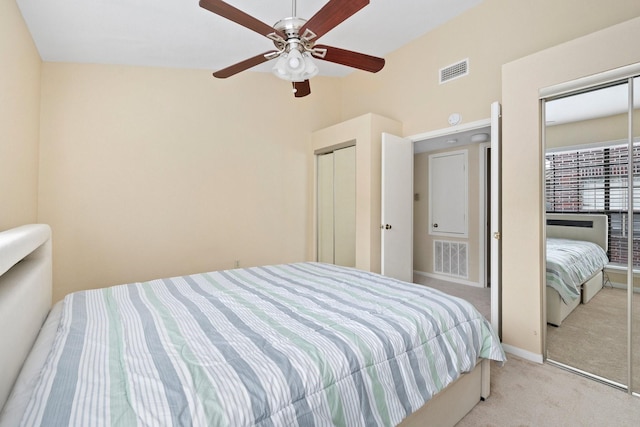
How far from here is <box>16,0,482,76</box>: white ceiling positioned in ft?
7.52

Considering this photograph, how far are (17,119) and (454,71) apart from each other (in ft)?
12.9

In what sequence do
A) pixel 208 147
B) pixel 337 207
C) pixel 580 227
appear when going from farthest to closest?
pixel 337 207, pixel 208 147, pixel 580 227

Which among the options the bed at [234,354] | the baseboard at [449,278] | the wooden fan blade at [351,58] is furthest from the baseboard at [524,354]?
the wooden fan blade at [351,58]

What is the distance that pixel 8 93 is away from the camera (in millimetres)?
2053

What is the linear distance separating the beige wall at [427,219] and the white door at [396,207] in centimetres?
147

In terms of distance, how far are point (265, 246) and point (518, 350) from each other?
9.41 feet

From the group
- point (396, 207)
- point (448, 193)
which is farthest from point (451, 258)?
point (396, 207)

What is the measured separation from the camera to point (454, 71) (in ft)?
10.4

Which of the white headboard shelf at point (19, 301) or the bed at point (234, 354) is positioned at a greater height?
the white headboard shelf at point (19, 301)

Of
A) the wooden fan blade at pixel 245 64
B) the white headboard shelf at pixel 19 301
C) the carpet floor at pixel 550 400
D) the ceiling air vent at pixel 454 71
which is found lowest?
the carpet floor at pixel 550 400

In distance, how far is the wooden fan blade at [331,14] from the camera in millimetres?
1525

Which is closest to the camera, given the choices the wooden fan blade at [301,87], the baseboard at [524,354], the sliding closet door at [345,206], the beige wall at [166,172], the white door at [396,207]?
the baseboard at [524,354]

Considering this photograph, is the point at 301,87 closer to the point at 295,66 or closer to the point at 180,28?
the point at 295,66

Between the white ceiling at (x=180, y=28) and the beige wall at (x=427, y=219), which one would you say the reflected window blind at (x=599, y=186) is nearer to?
the white ceiling at (x=180, y=28)
